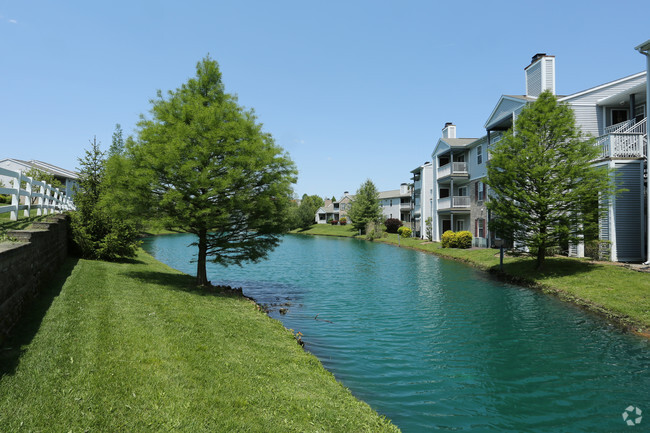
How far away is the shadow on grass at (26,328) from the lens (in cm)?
621

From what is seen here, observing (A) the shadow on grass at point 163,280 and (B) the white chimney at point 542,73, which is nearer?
(A) the shadow on grass at point 163,280

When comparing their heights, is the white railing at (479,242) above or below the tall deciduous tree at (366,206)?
below

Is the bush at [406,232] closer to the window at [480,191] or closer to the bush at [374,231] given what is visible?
the bush at [374,231]

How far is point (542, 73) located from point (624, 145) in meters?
10.0

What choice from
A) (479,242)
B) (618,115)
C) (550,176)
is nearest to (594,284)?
(550,176)

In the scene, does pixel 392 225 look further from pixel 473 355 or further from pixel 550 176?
pixel 473 355

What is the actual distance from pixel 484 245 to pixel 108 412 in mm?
36282

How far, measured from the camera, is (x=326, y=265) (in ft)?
102

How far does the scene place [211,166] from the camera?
47.2 ft

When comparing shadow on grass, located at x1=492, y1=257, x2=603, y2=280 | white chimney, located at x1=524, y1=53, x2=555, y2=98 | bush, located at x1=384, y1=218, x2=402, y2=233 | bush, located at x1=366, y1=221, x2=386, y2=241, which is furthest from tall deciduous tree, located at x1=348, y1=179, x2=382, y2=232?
shadow on grass, located at x1=492, y1=257, x2=603, y2=280

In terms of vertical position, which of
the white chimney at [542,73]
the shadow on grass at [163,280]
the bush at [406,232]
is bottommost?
the shadow on grass at [163,280]

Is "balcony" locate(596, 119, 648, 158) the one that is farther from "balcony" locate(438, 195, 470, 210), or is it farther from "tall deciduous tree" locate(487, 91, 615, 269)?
"balcony" locate(438, 195, 470, 210)

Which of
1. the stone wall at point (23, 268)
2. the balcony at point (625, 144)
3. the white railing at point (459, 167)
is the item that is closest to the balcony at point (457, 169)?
the white railing at point (459, 167)

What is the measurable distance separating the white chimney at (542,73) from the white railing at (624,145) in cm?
828
